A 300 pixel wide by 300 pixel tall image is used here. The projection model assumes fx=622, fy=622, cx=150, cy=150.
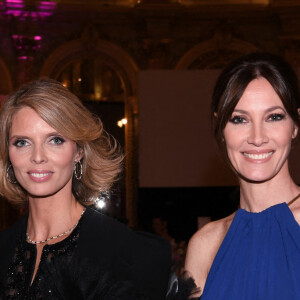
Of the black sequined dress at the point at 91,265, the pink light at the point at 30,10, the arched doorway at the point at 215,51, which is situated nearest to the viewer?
the black sequined dress at the point at 91,265

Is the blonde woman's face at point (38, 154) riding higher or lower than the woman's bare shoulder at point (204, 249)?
higher

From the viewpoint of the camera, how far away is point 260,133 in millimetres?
2691

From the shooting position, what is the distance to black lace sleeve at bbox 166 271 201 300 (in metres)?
2.54

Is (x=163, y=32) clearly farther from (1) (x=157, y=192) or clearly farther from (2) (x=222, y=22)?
(1) (x=157, y=192)

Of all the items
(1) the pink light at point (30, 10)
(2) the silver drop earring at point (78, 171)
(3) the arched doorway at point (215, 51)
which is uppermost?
(1) the pink light at point (30, 10)

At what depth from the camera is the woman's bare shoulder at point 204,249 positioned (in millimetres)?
Result: 3039

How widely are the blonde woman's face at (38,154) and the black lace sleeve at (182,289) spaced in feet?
2.18

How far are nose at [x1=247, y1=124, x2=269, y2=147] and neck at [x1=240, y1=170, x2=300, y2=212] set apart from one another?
237 mm

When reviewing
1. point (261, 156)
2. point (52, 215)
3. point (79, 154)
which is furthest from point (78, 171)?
point (261, 156)

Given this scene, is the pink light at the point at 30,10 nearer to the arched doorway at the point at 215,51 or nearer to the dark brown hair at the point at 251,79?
the arched doorway at the point at 215,51

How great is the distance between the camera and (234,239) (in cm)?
293

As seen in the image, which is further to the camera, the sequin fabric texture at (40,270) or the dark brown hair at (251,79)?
the dark brown hair at (251,79)

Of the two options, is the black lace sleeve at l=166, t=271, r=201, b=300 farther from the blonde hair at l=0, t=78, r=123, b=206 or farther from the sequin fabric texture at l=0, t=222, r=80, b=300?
the blonde hair at l=0, t=78, r=123, b=206

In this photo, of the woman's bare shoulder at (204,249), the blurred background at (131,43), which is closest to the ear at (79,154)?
the woman's bare shoulder at (204,249)
